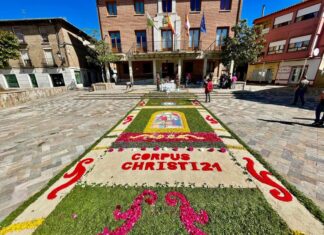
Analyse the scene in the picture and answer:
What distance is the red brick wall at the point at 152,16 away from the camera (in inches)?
623

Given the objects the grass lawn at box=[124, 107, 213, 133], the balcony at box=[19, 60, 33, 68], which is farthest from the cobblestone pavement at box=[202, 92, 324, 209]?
the balcony at box=[19, 60, 33, 68]

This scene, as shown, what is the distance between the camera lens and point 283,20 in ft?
63.1

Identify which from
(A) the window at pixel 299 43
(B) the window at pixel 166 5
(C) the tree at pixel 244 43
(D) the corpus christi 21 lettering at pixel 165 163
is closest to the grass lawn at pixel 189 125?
(D) the corpus christi 21 lettering at pixel 165 163

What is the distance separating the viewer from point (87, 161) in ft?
11.4

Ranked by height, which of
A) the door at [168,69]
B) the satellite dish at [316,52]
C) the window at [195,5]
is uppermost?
the window at [195,5]

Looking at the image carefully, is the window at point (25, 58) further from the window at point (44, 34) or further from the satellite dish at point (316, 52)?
the satellite dish at point (316, 52)

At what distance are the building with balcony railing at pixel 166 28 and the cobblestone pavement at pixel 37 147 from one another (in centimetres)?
1248

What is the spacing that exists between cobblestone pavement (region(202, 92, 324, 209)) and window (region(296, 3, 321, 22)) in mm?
17568

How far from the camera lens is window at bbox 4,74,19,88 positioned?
65.7 ft

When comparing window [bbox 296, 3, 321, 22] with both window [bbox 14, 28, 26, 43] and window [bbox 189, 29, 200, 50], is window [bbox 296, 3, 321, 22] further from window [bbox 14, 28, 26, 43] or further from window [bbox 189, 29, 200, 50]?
window [bbox 14, 28, 26, 43]

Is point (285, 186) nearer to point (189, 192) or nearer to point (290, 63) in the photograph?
point (189, 192)

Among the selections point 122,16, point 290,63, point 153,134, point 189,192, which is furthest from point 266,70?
point 189,192

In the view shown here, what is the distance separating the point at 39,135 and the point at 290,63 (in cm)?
2667

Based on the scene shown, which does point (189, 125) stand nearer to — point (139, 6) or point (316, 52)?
point (139, 6)
